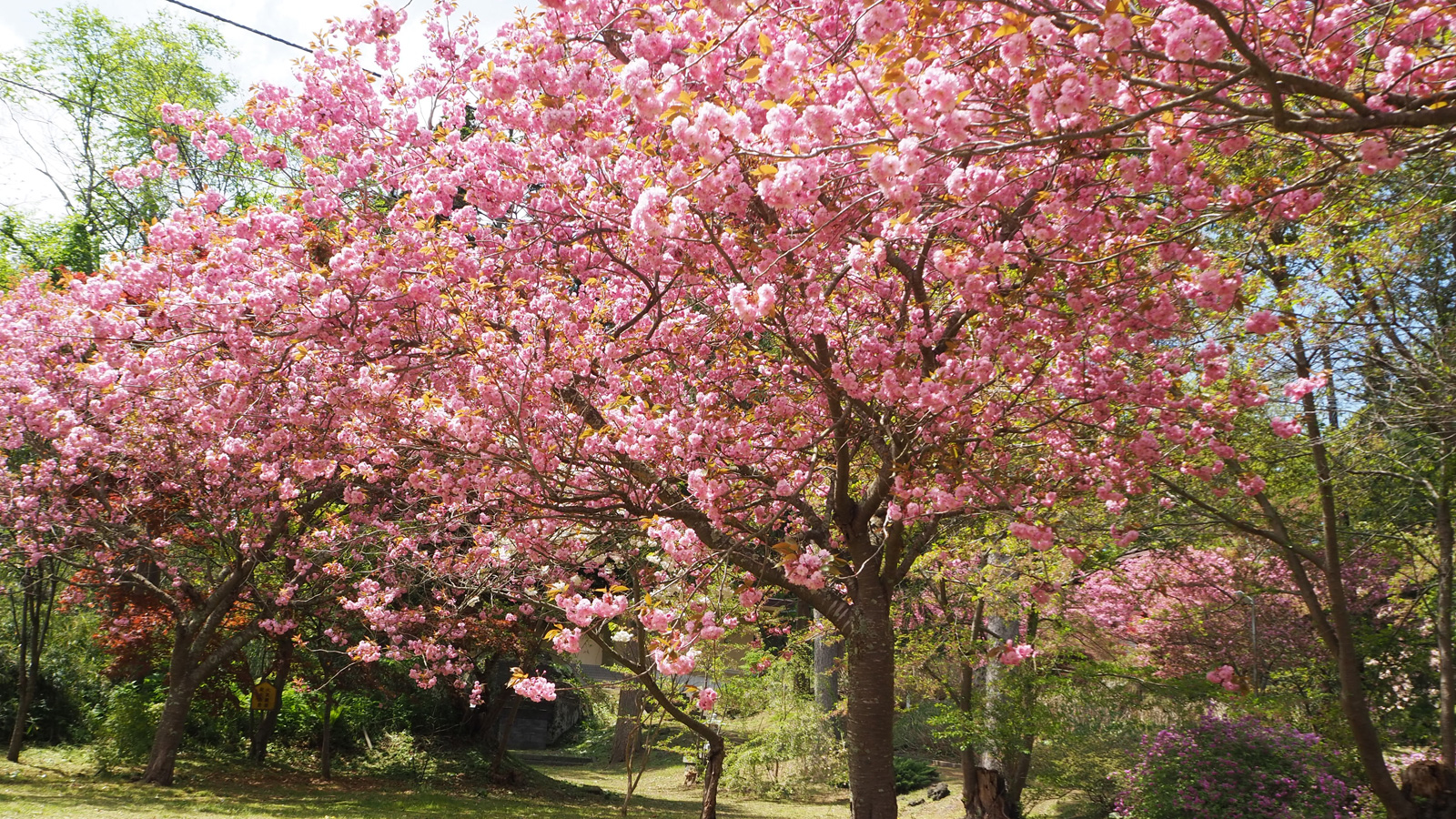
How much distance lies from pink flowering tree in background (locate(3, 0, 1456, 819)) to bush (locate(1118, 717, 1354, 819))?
66 cm

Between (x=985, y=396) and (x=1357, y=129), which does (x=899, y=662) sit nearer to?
(x=985, y=396)

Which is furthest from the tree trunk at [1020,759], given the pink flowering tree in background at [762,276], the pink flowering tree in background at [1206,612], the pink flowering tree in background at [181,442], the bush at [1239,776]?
the pink flowering tree in background at [181,442]

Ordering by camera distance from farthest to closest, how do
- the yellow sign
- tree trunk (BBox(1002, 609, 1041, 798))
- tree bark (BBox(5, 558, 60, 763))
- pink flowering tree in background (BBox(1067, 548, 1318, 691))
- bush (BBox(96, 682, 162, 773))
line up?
the yellow sign → bush (BBox(96, 682, 162, 773)) → pink flowering tree in background (BBox(1067, 548, 1318, 691)) → tree bark (BBox(5, 558, 60, 763)) → tree trunk (BBox(1002, 609, 1041, 798))

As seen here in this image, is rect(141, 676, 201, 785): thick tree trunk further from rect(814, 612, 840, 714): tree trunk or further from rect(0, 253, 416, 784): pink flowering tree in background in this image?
rect(814, 612, 840, 714): tree trunk

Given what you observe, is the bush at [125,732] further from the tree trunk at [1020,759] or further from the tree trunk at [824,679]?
the tree trunk at [1020,759]

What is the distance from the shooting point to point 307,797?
34.8ft

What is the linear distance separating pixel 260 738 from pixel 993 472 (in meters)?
12.2

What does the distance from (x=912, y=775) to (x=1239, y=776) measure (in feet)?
26.6

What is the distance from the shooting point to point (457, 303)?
5.43 m

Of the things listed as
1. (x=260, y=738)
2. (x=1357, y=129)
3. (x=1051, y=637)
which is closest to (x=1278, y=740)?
(x=1051, y=637)

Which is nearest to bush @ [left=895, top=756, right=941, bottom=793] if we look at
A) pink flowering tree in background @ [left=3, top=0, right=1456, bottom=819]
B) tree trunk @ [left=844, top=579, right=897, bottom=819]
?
pink flowering tree in background @ [left=3, top=0, right=1456, bottom=819]

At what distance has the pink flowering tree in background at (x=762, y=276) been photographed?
10.9 ft

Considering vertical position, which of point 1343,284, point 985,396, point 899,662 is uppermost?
point 1343,284

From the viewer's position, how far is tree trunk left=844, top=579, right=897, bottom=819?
218 inches
